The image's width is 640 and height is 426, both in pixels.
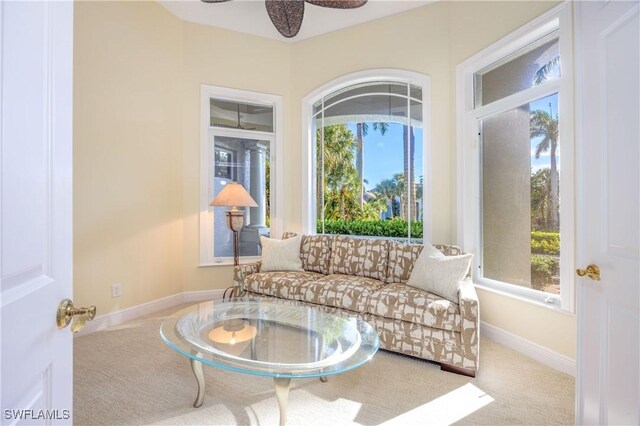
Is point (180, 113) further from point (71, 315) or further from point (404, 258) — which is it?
point (71, 315)

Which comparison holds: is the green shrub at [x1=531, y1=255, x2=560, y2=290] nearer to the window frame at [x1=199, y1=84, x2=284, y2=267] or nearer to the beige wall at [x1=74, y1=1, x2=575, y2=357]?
the beige wall at [x1=74, y1=1, x2=575, y2=357]

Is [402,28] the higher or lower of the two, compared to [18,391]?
higher

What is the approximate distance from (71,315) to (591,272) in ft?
5.71

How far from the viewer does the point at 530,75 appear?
2.70 meters

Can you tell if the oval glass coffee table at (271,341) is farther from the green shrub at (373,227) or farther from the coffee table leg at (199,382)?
the green shrub at (373,227)

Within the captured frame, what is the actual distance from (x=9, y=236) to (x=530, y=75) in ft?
11.0

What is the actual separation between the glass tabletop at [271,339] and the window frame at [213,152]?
1.79 meters

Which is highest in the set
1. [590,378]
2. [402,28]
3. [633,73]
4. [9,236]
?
[402,28]

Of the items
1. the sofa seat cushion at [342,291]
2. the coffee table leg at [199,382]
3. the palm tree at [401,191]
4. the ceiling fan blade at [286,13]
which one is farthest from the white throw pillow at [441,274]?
the ceiling fan blade at [286,13]

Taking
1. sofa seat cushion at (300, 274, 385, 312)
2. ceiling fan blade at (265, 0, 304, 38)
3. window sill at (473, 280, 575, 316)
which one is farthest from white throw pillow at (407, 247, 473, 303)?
ceiling fan blade at (265, 0, 304, 38)

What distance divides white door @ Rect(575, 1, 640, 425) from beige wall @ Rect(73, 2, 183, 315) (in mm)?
3630

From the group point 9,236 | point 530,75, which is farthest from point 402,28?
point 9,236

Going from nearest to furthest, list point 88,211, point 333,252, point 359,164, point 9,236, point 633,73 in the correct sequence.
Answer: point 9,236, point 633,73, point 88,211, point 333,252, point 359,164

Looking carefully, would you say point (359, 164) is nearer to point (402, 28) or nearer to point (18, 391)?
point (402, 28)
